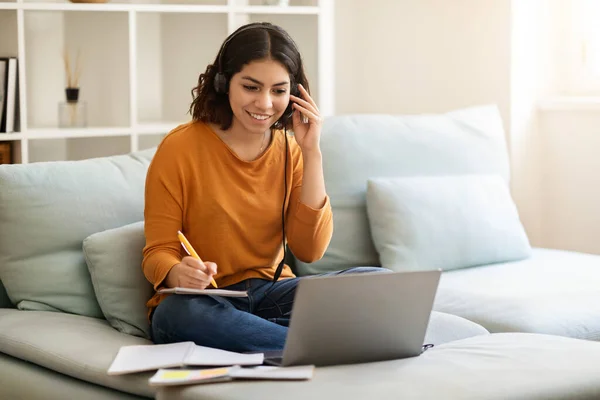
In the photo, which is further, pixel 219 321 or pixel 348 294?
pixel 219 321

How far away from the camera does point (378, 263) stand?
109 inches

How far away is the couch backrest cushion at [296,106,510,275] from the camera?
2713mm

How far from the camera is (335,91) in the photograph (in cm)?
380

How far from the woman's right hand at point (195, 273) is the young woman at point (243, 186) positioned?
5cm

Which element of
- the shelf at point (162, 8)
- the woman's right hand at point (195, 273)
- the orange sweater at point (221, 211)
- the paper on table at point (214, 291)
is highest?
the shelf at point (162, 8)

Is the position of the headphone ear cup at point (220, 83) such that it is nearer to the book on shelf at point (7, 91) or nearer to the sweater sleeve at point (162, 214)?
the sweater sleeve at point (162, 214)

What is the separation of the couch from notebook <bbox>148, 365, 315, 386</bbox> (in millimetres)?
21

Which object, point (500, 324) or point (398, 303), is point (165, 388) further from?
point (500, 324)

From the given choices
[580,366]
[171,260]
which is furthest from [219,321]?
[580,366]

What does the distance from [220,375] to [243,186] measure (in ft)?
1.98

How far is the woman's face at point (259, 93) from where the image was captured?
2062 mm

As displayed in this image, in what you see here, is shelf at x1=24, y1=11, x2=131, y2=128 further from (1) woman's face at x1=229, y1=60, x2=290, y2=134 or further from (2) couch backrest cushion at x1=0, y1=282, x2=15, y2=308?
(1) woman's face at x1=229, y1=60, x2=290, y2=134

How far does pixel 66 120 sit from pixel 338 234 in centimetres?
110

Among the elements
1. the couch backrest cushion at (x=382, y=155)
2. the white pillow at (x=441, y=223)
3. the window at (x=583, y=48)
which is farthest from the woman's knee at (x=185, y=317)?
the window at (x=583, y=48)
